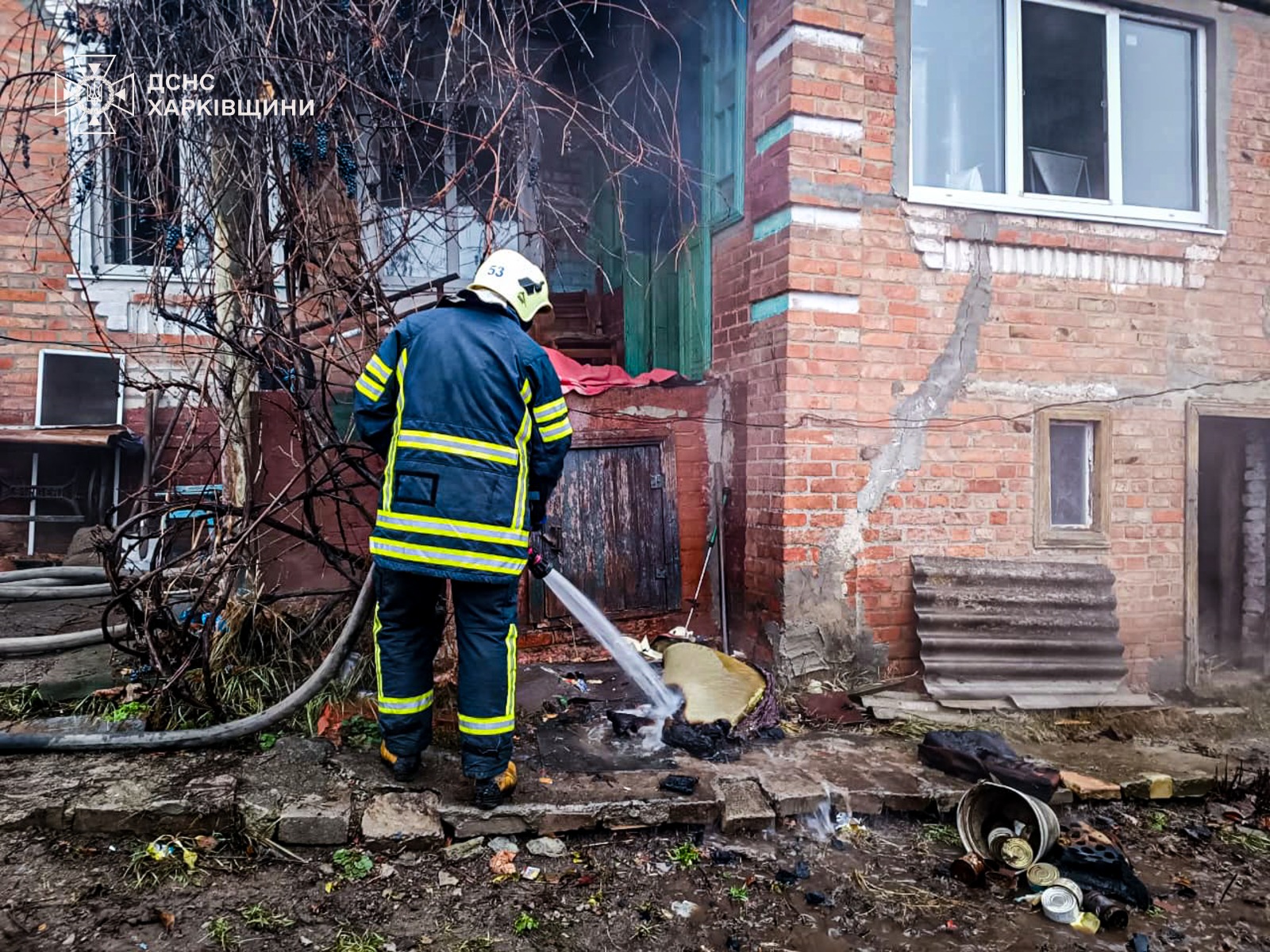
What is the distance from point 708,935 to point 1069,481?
13.5 ft

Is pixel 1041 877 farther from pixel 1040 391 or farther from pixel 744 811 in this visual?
pixel 1040 391

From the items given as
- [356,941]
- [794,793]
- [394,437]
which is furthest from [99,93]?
[794,793]

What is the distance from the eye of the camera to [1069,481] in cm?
540

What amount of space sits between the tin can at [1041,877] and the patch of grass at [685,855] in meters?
1.24

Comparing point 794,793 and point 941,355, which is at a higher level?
point 941,355

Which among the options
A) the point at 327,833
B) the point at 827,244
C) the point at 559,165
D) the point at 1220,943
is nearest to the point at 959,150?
the point at 827,244

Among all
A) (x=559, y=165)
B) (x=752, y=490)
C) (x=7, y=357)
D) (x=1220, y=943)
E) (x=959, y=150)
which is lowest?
(x=1220, y=943)

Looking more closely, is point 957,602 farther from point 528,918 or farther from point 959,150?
point 528,918

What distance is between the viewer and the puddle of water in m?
4.24

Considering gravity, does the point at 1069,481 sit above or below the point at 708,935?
above

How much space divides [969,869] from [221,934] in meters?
2.59

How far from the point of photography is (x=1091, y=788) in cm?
367

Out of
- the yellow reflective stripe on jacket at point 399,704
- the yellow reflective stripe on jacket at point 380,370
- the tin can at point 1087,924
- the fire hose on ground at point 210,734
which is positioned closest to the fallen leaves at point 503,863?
the yellow reflective stripe on jacket at point 399,704

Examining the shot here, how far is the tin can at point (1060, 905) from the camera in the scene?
2.83 metres
